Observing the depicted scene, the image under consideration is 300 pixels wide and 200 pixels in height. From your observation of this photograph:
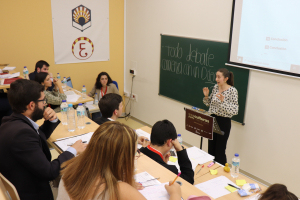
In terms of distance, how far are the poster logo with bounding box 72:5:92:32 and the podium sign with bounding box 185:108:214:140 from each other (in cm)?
314

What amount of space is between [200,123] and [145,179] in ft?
5.08

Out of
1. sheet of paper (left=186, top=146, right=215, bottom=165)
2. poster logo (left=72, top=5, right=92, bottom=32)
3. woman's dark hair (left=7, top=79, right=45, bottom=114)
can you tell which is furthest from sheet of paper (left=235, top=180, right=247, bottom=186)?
poster logo (left=72, top=5, right=92, bottom=32)

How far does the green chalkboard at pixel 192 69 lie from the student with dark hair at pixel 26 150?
8.51 ft

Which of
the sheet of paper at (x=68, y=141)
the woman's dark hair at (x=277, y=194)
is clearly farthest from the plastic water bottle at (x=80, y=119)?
the woman's dark hair at (x=277, y=194)

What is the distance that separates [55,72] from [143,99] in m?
1.89

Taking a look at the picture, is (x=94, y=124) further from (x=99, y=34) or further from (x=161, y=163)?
(x=99, y=34)

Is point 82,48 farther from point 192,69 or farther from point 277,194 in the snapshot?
point 277,194

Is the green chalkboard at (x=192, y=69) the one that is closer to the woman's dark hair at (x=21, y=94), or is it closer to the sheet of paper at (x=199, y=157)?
the sheet of paper at (x=199, y=157)

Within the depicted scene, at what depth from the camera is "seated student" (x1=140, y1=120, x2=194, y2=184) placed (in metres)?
2.17

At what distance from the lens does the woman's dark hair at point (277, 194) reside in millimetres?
1354

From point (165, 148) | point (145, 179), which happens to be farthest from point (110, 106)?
point (145, 179)

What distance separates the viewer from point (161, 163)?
2178 mm

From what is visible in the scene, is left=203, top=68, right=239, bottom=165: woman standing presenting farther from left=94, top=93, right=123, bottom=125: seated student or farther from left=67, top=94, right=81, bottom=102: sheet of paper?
left=67, top=94, right=81, bottom=102: sheet of paper

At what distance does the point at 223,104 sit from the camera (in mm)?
3471
